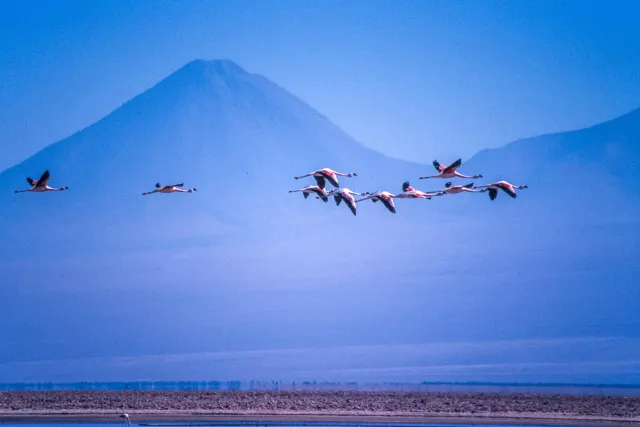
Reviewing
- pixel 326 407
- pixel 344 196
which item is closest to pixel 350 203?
pixel 344 196

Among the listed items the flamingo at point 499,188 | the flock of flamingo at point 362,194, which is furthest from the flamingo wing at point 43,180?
the flamingo at point 499,188

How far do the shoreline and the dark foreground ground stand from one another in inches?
1.8

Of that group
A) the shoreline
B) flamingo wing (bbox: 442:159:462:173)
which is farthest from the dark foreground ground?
flamingo wing (bbox: 442:159:462:173)

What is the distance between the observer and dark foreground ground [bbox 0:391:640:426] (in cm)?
5678

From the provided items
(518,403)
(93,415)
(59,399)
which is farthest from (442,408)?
(59,399)

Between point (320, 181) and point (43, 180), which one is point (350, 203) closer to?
point (320, 181)

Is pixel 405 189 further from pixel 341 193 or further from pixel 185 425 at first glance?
pixel 185 425

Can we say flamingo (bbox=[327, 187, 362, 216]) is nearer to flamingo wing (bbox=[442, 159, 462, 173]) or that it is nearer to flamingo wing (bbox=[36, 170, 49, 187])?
flamingo wing (bbox=[442, 159, 462, 173])

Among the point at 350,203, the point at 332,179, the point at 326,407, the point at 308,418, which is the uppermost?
the point at 332,179

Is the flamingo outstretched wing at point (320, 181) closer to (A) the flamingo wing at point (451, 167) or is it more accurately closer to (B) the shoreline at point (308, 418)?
(A) the flamingo wing at point (451, 167)

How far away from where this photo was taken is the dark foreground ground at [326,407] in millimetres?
56781

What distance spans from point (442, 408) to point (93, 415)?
772 inches

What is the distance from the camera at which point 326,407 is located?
61656mm

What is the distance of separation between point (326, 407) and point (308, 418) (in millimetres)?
5572
